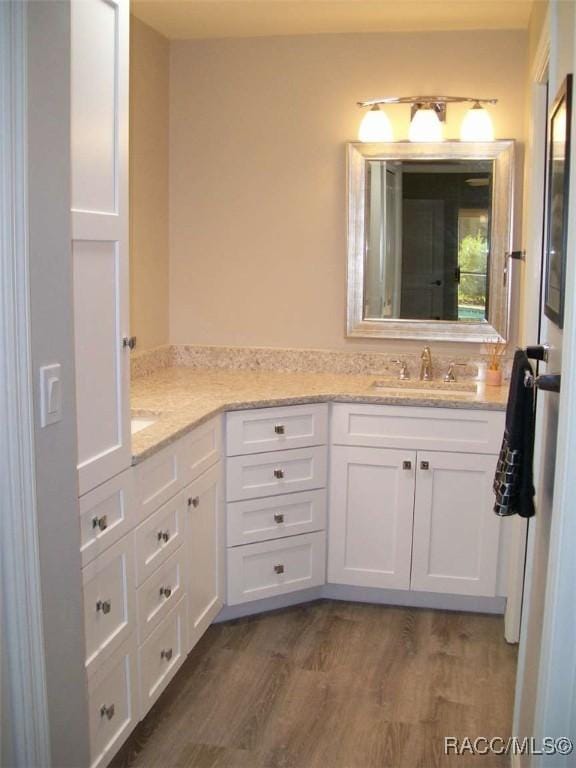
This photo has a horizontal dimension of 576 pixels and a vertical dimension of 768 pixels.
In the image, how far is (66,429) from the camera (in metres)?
1.80

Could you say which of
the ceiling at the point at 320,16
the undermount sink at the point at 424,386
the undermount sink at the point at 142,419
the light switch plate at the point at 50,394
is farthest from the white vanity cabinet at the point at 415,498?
the light switch plate at the point at 50,394

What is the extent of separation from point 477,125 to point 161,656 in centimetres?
245

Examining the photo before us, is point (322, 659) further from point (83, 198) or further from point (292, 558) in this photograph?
point (83, 198)

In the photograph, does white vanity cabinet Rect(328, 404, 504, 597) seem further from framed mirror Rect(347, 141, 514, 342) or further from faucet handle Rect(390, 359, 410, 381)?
framed mirror Rect(347, 141, 514, 342)

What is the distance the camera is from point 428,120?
3.64 metres

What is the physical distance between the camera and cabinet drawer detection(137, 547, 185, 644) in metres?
2.44

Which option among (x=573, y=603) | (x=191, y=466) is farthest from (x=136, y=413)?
(x=573, y=603)

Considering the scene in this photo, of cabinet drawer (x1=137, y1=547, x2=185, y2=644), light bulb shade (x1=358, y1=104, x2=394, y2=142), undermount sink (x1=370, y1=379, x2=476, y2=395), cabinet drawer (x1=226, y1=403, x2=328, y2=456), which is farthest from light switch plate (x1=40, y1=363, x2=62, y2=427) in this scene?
light bulb shade (x1=358, y1=104, x2=394, y2=142)

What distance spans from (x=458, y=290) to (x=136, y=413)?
5.18ft

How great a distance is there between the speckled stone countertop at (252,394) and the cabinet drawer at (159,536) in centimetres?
22

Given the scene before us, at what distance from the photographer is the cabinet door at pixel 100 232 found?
194cm

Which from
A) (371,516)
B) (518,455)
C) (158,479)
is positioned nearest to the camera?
(518,455)

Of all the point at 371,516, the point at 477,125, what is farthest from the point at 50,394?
the point at 477,125

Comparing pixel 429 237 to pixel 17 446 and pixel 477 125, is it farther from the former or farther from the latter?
pixel 17 446
